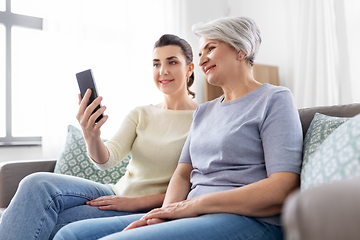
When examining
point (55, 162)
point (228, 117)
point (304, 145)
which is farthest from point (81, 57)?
point (304, 145)

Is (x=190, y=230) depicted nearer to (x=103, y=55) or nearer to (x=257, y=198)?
(x=257, y=198)

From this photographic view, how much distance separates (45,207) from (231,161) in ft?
2.10

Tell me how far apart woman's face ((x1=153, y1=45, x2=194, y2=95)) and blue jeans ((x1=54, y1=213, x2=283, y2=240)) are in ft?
2.55

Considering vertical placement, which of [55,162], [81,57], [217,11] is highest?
[217,11]

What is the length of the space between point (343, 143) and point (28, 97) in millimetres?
2681

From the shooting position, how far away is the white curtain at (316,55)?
2895 mm

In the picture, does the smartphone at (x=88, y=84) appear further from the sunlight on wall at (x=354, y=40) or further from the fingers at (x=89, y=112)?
the sunlight on wall at (x=354, y=40)

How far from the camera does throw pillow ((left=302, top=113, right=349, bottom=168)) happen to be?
85 centimetres

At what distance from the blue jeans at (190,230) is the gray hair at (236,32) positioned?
0.59m

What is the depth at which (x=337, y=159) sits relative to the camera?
26.3 inches

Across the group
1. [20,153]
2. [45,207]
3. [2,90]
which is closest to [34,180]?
[45,207]

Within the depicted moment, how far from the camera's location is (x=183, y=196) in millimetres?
1126

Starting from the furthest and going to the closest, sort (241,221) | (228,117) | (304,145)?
1. (228,117)
2. (304,145)
3. (241,221)

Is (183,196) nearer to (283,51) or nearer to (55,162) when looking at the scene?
(55,162)
